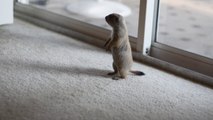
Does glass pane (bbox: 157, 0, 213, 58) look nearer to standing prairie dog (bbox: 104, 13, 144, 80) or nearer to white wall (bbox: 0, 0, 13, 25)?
standing prairie dog (bbox: 104, 13, 144, 80)

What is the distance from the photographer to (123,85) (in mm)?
2514

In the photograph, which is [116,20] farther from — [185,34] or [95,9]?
[95,9]

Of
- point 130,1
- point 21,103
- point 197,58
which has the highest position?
point 130,1

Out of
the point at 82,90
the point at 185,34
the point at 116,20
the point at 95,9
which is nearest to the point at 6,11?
the point at 95,9

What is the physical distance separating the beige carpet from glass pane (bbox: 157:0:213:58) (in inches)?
13.4

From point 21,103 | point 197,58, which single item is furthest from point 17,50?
point 197,58

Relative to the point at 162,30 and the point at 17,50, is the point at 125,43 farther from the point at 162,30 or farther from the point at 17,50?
the point at 17,50

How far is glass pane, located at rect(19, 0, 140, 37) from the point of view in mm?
3338

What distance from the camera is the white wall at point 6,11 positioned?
3496 mm

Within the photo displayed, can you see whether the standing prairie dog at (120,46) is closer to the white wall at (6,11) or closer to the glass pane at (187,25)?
the glass pane at (187,25)

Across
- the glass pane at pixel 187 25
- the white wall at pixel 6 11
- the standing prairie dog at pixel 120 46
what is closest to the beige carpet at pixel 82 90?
the standing prairie dog at pixel 120 46

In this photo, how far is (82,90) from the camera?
7.91 feet

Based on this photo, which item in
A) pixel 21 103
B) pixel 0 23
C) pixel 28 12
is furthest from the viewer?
pixel 28 12

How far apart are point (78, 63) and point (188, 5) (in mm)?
973
